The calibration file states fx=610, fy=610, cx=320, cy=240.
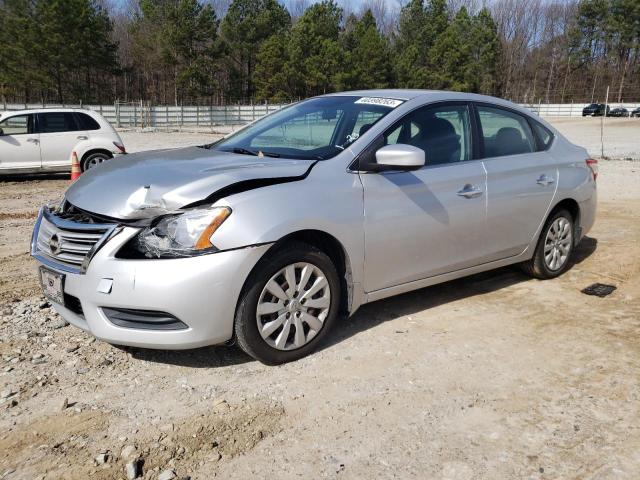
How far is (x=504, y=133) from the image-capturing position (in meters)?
5.14

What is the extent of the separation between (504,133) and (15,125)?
34.0 feet

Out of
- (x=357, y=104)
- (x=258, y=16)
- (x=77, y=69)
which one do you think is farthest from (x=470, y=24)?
(x=357, y=104)

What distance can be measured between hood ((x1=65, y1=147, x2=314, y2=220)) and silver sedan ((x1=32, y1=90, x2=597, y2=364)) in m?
0.01

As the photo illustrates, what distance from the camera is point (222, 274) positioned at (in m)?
3.35

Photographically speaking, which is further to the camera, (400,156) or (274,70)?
(274,70)

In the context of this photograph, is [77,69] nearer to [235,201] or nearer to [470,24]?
[470,24]

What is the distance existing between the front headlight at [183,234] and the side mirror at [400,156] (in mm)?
1114

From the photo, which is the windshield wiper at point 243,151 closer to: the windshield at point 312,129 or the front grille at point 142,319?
the windshield at point 312,129

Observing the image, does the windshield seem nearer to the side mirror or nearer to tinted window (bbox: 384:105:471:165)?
tinted window (bbox: 384:105:471:165)

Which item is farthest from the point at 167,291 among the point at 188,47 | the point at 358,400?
the point at 188,47

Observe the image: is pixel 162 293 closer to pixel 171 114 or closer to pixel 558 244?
pixel 558 244

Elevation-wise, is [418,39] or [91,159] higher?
[418,39]

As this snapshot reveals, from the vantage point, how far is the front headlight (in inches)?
Answer: 131

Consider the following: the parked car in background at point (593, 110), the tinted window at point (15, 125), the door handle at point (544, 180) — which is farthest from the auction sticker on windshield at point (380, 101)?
the parked car in background at point (593, 110)
